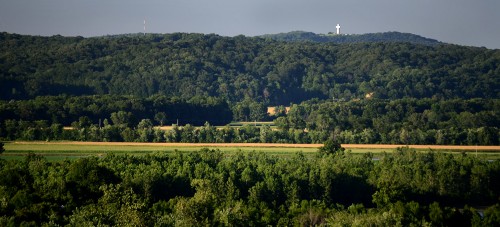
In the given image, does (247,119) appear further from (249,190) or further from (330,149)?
(249,190)

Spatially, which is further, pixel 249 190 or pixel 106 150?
pixel 106 150

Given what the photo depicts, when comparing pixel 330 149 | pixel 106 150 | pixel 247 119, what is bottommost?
pixel 247 119

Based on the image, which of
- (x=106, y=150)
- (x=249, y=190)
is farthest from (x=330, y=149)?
(x=249, y=190)

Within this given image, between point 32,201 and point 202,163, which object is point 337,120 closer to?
point 202,163

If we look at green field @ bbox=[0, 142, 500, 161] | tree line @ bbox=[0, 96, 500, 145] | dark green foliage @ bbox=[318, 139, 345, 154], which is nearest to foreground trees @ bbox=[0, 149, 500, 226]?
dark green foliage @ bbox=[318, 139, 345, 154]

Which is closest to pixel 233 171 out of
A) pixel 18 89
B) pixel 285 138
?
pixel 285 138

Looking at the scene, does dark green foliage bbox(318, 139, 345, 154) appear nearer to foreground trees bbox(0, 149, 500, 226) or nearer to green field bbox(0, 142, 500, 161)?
green field bbox(0, 142, 500, 161)
